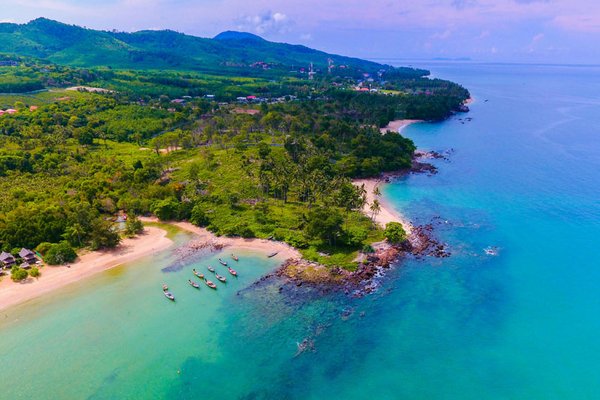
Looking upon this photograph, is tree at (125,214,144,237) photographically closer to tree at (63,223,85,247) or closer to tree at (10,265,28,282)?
tree at (63,223,85,247)

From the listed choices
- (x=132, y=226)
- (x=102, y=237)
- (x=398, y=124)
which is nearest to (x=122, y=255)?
(x=102, y=237)

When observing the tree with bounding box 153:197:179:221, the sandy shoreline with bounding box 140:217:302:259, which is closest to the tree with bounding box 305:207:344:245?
the sandy shoreline with bounding box 140:217:302:259

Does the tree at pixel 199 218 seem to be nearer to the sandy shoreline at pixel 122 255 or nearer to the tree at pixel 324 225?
the sandy shoreline at pixel 122 255

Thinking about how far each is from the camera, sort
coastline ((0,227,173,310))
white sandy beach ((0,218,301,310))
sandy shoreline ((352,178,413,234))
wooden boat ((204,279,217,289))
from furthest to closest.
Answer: sandy shoreline ((352,178,413,234))
wooden boat ((204,279,217,289))
white sandy beach ((0,218,301,310))
coastline ((0,227,173,310))

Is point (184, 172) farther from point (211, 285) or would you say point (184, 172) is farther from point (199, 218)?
point (211, 285)

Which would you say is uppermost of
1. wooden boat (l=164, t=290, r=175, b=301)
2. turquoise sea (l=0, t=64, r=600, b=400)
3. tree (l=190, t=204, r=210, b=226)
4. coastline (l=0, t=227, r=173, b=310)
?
tree (l=190, t=204, r=210, b=226)

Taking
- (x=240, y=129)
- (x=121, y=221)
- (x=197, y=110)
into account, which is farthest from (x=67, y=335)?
(x=197, y=110)
